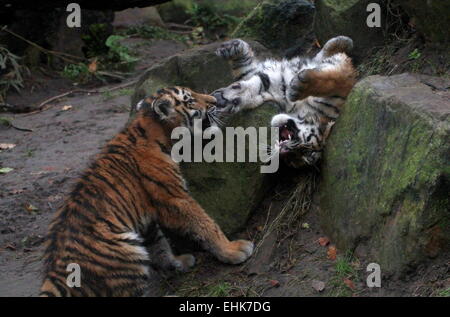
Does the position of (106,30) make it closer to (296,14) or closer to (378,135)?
(296,14)

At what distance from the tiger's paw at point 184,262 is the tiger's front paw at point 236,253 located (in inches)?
12.4

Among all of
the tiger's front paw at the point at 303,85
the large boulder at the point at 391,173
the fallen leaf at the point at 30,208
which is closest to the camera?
the large boulder at the point at 391,173

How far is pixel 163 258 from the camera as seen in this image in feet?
15.4

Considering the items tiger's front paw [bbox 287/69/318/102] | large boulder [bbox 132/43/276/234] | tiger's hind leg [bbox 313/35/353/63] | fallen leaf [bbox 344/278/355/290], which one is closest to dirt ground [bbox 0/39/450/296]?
fallen leaf [bbox 344/278/355/290]

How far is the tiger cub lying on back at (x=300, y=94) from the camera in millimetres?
4840

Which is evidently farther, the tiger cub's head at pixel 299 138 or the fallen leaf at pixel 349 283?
the tiger cub's head at pixel 299 138

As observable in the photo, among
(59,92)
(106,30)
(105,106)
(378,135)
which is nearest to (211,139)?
(378,135)

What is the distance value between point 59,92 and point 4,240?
5.17 meters

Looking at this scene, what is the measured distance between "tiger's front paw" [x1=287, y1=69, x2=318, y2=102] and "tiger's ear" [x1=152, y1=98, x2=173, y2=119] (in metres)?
1.04

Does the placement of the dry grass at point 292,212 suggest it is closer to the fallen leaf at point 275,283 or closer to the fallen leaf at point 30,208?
the fallen leaf at point 275,283

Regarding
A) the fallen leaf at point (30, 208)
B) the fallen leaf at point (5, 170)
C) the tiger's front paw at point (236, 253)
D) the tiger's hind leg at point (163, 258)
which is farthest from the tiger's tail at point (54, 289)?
the fallen leaf at point (5, 170)

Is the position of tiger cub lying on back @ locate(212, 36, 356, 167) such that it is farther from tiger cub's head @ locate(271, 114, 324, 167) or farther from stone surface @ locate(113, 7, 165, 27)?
stone surface @ locate(113, 7, 165, 27)

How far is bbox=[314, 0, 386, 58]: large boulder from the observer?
18.7ft
